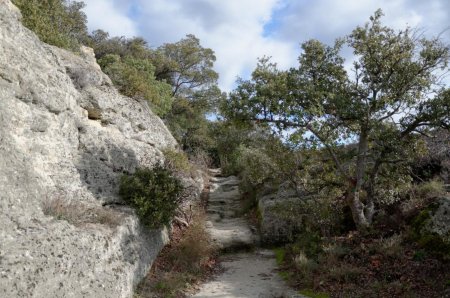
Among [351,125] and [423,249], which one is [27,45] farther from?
[423,249]

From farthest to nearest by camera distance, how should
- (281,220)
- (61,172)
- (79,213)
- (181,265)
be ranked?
(281,220) → (181,265) → (61,172) → (79,213)

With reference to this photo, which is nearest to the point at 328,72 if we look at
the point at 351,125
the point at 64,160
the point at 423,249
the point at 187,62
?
the point at 351,125

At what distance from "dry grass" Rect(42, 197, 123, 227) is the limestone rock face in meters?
0.06

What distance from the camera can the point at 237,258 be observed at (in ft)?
51.2

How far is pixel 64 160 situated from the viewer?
467 inches

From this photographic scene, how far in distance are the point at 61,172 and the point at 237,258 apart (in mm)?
7478

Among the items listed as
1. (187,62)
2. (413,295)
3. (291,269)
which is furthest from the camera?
(187,62)

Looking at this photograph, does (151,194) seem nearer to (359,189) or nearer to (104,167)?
(104,167)

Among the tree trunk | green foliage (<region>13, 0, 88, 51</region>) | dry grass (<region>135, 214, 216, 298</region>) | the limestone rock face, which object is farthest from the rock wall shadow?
the tree trunk

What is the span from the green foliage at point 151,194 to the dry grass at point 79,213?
42.7 inches

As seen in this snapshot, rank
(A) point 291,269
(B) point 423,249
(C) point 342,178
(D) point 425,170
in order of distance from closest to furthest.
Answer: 1. (B) point 423,249
2. (A) point 291,269
3. (C) point 342,178
4. (D) point 425,170

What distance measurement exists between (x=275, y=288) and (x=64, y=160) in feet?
23.5

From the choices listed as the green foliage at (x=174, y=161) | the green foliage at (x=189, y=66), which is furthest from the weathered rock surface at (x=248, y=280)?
the green foliage at (x=189, y=66)

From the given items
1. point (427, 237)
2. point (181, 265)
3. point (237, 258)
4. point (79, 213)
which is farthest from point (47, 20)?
point (427, 237)
